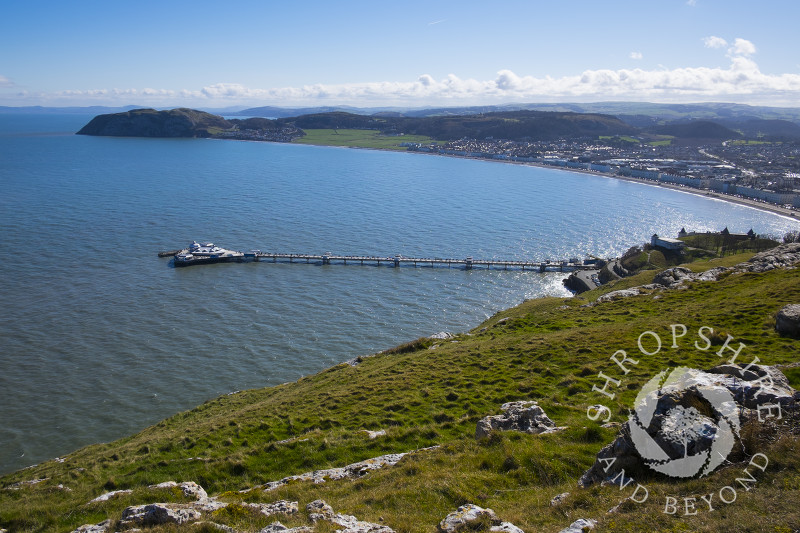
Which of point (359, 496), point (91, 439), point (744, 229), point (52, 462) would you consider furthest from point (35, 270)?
point (744, 229)

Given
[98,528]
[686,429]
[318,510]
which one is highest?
[686,429]

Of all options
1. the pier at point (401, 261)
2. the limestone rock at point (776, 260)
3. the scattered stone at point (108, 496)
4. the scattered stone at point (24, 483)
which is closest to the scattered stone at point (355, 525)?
the scattered stone at point (108, 496)

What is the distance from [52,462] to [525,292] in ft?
169

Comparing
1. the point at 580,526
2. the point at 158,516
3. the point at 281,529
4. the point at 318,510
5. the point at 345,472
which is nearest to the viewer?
the point at 580,526

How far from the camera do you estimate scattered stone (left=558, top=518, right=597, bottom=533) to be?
870cm

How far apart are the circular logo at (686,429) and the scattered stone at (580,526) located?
6.99ft

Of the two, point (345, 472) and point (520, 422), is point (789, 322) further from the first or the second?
point (345, 472)

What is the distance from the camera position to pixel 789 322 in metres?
21.0

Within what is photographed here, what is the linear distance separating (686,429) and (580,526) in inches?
122

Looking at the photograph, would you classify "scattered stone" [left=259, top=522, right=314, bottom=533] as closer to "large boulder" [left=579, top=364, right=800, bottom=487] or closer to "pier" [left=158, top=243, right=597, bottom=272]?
"large boulder" [left=579, top=364, right=800, bottom=487]

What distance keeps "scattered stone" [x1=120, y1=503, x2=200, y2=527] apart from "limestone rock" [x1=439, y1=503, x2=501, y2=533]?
5.71m

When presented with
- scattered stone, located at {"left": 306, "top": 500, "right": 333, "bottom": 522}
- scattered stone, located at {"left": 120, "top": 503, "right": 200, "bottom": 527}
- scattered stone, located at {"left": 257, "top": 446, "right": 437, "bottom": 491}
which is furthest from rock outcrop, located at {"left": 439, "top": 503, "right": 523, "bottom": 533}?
scattered stone, located at {"left": 120, "top": 503, "right": 200, "bottom": 527}

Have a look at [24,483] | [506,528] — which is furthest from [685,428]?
[24,483]

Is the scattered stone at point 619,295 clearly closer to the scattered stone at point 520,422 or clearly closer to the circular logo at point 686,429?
the scattered stone at point 520,422
